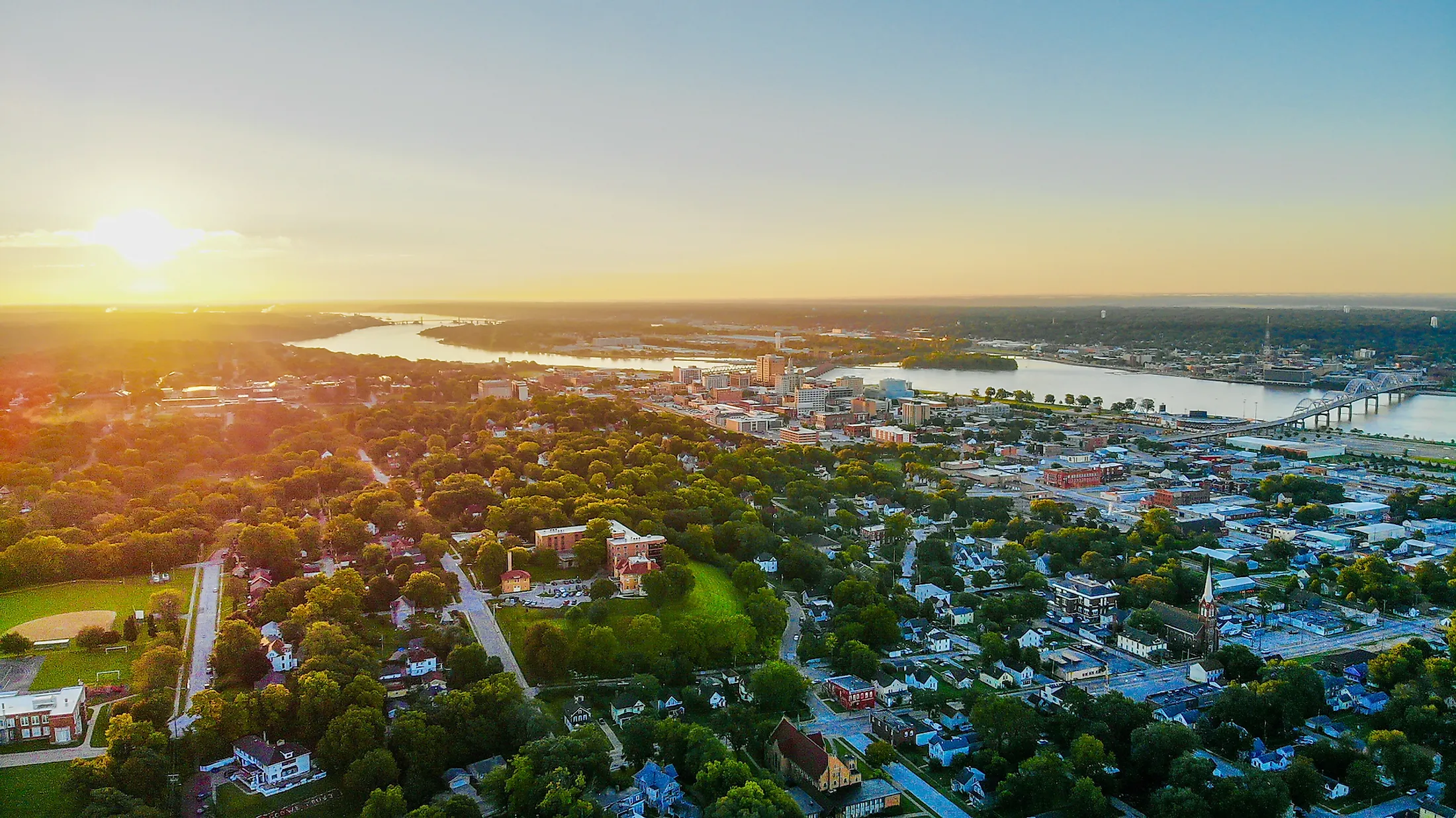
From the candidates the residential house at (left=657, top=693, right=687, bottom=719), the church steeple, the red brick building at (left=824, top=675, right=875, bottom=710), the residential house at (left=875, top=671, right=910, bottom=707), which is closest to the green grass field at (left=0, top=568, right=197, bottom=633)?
the residential house at (left=657, top=693, right=687, bottom=719)

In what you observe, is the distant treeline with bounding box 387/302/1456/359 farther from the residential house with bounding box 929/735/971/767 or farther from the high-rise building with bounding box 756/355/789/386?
the residential house with bounding box 929/735/971/767

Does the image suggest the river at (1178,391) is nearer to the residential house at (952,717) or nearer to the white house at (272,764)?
the residential house at (952,717)

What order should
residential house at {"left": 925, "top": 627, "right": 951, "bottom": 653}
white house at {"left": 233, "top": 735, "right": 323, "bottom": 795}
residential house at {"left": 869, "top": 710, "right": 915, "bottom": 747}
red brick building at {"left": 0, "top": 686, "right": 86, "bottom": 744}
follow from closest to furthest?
white house at {"left": 233, "top": 735, "right": 323, "bottom": 795}, red brick building at {"left": 0, "top": 686, "right": 86, "bottom": 744}, residential house at {"left": 869, "top": 710, "right": 915, "bottom": 747}, residential house at {"left": 925, "top": 627, "right": 951, "bottom": 653}

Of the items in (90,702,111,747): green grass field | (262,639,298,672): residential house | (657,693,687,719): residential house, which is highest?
(262,639,298,672): residential house

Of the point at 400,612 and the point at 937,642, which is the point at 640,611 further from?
the point at 937,642

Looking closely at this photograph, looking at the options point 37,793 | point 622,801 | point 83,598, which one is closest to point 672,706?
point 622,801

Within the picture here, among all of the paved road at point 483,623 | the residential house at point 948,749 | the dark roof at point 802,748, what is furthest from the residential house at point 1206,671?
the paved road at point 483,623
